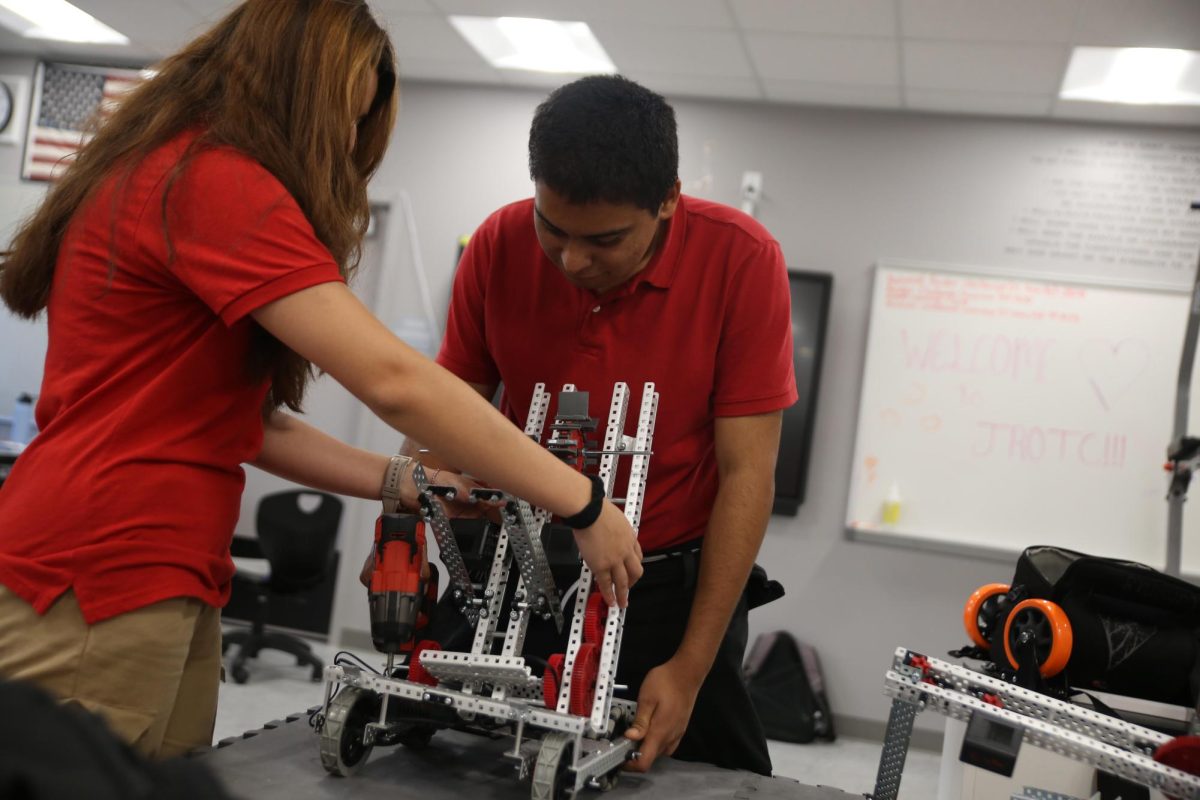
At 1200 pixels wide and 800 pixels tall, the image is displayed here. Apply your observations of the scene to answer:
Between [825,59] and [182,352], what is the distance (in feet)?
12.5

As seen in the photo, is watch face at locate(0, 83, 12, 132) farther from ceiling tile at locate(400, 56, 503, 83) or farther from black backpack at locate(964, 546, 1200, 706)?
black backpack at locate(964, 546, 1200, 706)

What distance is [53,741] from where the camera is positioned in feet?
1.88

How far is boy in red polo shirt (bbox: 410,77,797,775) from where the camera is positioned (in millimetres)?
1488

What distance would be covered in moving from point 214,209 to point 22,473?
326 mm

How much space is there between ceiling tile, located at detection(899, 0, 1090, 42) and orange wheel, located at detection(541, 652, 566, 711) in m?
3.21

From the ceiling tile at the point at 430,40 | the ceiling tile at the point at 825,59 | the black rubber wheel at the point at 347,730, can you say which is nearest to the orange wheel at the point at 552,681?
the black rubber wheel at the point at 347,730

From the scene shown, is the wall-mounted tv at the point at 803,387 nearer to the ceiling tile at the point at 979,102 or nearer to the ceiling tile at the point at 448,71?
the ceiling tile at the point at 979,102

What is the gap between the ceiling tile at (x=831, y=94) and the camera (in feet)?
15.3

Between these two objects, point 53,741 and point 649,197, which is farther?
point 649,197

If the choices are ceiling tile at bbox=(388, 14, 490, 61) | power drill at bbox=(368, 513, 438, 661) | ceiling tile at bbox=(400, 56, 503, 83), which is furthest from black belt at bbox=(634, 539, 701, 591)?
ceiling tile at bbox=(400, 56, 503, 83)

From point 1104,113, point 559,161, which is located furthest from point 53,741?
point 1104,113

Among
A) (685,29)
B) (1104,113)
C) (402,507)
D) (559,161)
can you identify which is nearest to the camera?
(559,161)

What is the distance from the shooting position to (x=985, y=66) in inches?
167

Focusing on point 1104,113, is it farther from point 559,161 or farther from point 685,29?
point 559,161
